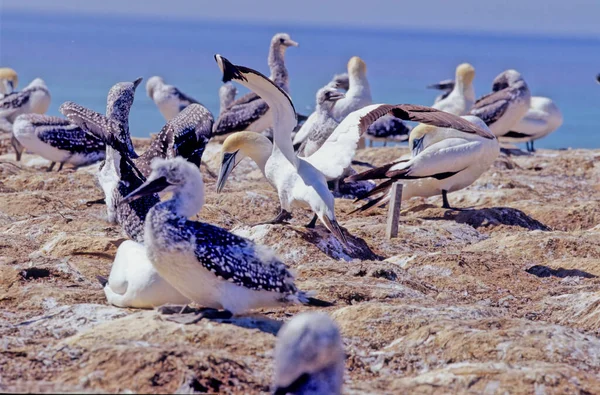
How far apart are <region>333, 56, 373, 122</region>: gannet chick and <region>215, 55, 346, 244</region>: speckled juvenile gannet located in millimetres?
7648

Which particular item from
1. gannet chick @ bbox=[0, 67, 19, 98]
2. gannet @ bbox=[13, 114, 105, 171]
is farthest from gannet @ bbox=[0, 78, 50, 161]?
gannet @ bbox=[13, 114, 105, 171]

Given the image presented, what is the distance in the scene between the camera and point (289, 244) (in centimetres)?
1106

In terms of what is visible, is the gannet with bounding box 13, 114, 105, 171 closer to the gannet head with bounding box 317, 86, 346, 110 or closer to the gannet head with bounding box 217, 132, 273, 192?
the gannet head with bounding box 317, 86, 346, 110

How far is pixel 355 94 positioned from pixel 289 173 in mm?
8456

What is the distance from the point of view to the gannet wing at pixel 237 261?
7641 mm

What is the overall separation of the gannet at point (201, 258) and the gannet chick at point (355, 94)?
1160cm

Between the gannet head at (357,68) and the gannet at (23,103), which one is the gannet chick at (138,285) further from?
the gannet at (23,103)

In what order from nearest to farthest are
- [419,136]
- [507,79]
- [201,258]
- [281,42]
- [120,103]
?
[201,258] → [120,103] → [419,136] → [281,42] → [507,79]

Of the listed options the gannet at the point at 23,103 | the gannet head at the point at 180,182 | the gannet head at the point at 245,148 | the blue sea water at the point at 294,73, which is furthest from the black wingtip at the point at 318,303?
the blue sea water at the point at 294,73

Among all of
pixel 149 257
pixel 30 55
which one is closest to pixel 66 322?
pixel 149 257

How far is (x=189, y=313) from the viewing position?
776 centimetres

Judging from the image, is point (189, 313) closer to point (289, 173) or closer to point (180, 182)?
point (180, 182)


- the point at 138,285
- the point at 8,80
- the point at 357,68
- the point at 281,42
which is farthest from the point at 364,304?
the point at 8,80

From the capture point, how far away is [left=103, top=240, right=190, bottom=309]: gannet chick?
811cm
